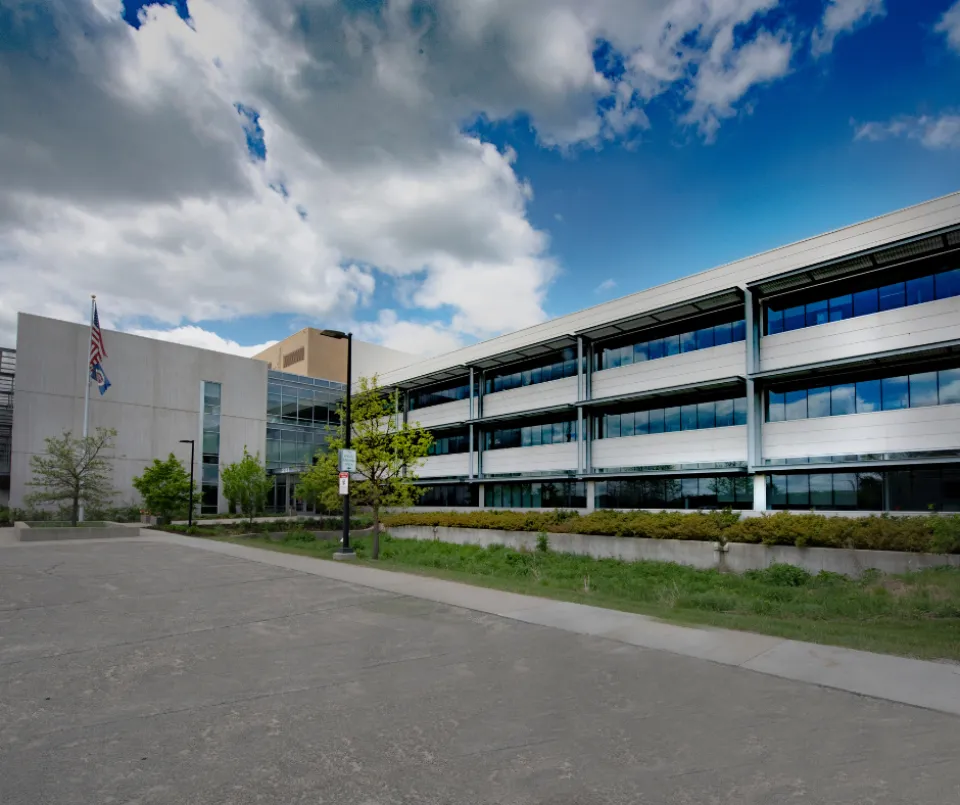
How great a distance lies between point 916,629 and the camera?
10.1 m

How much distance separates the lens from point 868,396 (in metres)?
24.3

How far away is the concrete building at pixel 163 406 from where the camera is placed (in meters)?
44.7

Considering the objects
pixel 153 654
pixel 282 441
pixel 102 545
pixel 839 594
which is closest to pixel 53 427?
pixel 282 441

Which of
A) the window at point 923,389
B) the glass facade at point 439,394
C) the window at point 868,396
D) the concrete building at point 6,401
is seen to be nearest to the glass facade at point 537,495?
the glass facade at point 439,394

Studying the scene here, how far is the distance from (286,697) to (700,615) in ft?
24.0

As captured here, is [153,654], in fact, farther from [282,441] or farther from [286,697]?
[282,441]

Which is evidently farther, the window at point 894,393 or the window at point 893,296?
the window at point 893,296

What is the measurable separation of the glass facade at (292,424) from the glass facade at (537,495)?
2180 cm

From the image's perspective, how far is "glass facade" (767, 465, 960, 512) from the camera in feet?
72.9

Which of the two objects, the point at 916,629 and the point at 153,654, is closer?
the point at 153,654

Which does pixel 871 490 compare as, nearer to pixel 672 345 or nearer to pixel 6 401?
pixel 672 345

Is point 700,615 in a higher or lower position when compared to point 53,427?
lower

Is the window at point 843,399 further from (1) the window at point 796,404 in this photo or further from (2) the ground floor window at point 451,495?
(2) the ground floor window at point 451,495

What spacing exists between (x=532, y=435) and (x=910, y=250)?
850 inches
